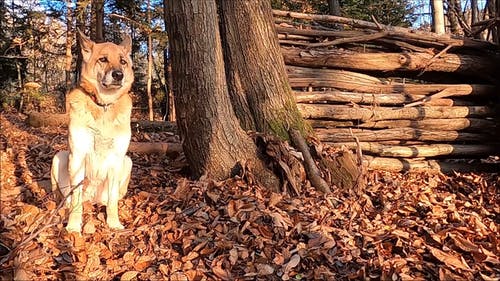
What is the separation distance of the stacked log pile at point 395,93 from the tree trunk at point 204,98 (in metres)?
1.63

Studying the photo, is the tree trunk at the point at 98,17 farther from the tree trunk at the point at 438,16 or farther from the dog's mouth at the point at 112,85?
the dog's mouth at the point at 112,85

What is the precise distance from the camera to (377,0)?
16.2 m

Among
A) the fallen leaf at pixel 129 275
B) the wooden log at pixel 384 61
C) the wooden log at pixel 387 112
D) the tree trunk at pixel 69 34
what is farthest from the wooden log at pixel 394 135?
the tree trunk at pixel 69 34

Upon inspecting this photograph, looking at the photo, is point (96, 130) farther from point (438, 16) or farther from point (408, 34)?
point (438, 16)

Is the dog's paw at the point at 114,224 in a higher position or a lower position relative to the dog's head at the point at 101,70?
lower

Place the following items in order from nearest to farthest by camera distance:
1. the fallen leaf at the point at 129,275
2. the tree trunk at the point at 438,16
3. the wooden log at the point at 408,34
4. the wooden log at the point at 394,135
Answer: the fallen leaf at the point at 129,275 < the wooden log at the point at 394,135 < the wooden log at the point at 408,34 < the tree trunk at the point at 438,16

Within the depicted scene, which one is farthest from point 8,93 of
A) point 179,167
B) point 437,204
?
point 437,204

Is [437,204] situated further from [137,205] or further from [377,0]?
[377,0]

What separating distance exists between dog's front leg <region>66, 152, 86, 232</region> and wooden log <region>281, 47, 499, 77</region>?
3627 millimetres

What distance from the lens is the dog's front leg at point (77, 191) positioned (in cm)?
376

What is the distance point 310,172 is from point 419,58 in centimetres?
321

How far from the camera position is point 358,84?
261 inches

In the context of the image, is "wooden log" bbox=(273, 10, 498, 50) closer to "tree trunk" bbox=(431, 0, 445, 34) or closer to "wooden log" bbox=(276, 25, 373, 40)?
"wooden log" bbox=(276, 25, 373, 40)

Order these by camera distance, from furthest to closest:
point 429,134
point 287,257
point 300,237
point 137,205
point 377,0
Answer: point 377,0
point 429,134
point 137,205
point 300,237
point 287,257
